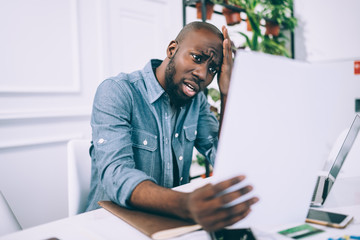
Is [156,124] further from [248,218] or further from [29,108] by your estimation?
[29,108]

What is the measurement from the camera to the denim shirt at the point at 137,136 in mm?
819

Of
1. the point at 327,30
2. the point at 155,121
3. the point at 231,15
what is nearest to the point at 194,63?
the point at 155,121

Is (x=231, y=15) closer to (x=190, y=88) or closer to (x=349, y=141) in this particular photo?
(x=190, y=88)

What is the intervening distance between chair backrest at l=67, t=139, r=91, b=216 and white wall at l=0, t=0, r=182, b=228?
0.88 m

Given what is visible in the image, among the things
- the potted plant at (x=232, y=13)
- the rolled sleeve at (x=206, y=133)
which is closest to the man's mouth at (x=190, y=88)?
the rolled sleeve at (x=206, y=133)

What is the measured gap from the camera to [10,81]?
1745 millimetres

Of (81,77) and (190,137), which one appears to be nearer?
(190,137)

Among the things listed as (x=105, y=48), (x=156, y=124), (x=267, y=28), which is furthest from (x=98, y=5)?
(x=267, y=28)

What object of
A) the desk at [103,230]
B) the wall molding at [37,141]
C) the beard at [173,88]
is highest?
the beard at [173,88]

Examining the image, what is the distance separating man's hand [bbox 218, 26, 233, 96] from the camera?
1.08m

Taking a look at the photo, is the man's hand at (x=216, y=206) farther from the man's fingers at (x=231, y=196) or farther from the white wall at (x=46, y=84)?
the white wall at (x=46, y=84)

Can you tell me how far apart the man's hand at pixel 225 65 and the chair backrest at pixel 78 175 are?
2.04 feet

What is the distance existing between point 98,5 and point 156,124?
1.47 m

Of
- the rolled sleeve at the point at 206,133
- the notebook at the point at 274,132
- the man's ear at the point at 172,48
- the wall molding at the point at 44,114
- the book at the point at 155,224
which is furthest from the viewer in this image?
the wall molding at the point at 44,114
